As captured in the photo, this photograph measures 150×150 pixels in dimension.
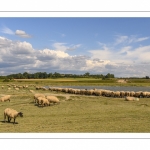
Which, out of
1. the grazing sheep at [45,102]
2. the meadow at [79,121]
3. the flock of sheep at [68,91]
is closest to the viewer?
the meadow at [79,121]

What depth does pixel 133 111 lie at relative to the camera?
53.0 ft

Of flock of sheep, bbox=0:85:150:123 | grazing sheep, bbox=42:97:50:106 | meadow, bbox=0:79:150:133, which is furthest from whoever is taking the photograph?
grazing sheep, bbox=42:97:50:106

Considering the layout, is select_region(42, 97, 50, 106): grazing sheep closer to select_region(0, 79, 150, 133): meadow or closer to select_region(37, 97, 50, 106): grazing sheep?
select_region(37, 97, 50, 106): grazing sheep

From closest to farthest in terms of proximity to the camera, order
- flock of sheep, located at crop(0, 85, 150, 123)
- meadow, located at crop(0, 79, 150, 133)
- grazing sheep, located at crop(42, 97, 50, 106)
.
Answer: meadow, located at crop(0, 79, 150, 133)
flock of sheep, located at crop(0, 85, 150, 123)
grazing sheep, located at crop(42, 97, 50, 106)

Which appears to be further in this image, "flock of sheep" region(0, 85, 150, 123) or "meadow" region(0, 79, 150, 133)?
"flock of sheep" region(0, 85, 150, 123)

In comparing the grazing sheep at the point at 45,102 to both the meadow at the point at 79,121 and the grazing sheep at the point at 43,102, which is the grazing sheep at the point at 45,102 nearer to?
the grazing sheep at the point at 43,102

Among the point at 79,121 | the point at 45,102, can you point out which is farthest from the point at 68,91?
the point at 79,121

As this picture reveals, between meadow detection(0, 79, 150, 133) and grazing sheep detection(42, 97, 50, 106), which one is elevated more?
grazing sheep detection(42, 97, 50, 106)

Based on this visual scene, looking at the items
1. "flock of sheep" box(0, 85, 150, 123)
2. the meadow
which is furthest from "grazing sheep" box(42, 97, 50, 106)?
the meadow

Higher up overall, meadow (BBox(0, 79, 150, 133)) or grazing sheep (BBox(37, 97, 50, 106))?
grazing sheep (BBox(37, 97, 50, 106))

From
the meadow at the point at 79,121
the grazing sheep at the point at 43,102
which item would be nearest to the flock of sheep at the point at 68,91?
the grazing sheep at the point at 43,102

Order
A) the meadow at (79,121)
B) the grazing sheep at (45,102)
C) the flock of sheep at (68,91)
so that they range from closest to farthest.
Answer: the meadow at (79,121)
the flock of sheep at (68,91)
the grazing sheep at (45,102)

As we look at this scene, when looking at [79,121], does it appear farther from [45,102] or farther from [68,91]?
[68,91]
